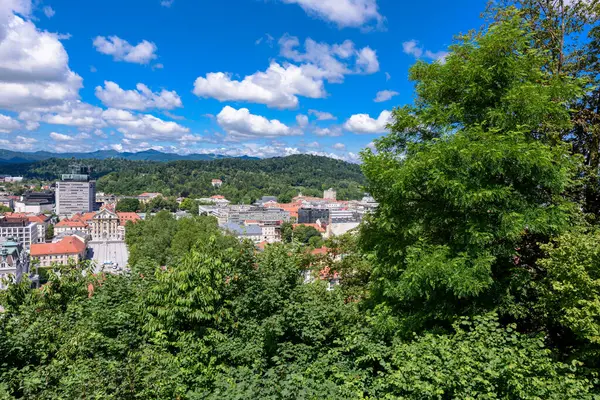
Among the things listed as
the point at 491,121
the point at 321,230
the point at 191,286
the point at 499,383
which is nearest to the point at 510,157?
the point at 491,121

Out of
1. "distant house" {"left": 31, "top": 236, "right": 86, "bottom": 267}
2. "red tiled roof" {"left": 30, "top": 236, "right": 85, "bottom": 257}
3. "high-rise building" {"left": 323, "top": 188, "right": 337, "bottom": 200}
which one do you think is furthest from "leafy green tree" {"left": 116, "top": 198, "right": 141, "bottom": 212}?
"high-rise building" {"left": 323, "top": 188, "right": 337, "bottom": 200}

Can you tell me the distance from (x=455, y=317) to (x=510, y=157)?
3130 millimetres

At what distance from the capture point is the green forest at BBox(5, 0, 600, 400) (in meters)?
5.18

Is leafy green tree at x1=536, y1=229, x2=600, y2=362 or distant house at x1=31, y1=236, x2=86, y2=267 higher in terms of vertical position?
leafy green tree at x1=536, y1=229, x2=600, y2=362

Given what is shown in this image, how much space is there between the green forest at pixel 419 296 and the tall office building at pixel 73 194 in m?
144

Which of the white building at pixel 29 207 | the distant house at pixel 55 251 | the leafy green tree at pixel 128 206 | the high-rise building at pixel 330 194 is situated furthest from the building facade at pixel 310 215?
the white building at pixel 29 207

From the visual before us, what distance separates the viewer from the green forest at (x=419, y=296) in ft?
17.0

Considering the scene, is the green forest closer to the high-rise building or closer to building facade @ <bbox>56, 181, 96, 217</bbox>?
building facade @ <bbox>56, 181, 96, 217</bbox>

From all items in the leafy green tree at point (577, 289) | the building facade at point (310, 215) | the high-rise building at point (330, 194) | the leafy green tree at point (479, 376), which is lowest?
the building facade at point (310, 215)

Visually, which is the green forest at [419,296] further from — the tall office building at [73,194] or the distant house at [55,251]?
the tall office building at [73,194]

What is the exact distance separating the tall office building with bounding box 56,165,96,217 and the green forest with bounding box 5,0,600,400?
14404cm

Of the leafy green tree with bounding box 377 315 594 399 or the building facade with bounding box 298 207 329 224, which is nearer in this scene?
the leafy green tree with bounding box 377 315 594 399

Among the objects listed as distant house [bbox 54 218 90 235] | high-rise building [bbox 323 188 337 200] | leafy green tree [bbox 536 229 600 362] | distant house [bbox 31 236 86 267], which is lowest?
distant house [bbox 31 236 86 267]

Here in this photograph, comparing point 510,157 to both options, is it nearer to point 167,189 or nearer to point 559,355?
point 559,355
